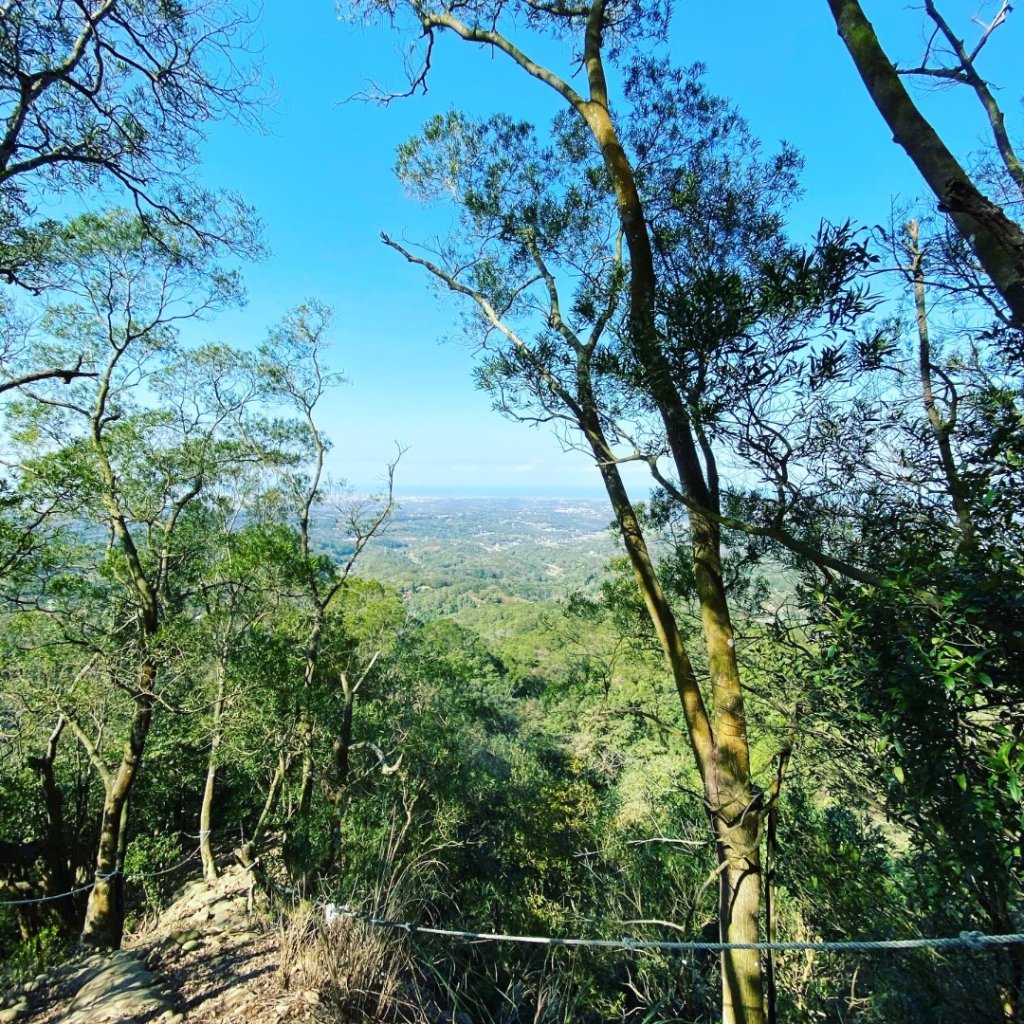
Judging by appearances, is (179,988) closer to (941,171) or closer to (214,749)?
(214,749)

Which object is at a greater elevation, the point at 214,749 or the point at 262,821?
the point at 214,749

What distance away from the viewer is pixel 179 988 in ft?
9.39

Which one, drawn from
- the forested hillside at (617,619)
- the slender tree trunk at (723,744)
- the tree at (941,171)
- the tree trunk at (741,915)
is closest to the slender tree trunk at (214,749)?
the forested hillside at (617,619)

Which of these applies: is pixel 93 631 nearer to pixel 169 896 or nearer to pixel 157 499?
pixel 157 499

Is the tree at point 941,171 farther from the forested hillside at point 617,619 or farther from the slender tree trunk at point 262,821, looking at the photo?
the slender tree trunk at point 262,821

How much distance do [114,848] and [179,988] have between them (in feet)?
10.2

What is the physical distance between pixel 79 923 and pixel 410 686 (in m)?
5.19

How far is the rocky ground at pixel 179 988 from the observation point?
222 centimetres

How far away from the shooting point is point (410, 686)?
984 cm

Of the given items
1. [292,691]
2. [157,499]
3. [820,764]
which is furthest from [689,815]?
[157,499]

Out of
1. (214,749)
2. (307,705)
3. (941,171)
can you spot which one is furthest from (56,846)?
(941,171)

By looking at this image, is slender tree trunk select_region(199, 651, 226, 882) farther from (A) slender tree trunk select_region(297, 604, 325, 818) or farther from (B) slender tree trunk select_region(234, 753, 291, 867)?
(A) slender tree trunk select_region(297, 604, 325, 818)

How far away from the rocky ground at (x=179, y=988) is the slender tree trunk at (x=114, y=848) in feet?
4.80

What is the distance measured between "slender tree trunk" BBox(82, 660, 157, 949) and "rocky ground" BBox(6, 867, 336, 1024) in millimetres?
1463
